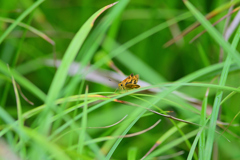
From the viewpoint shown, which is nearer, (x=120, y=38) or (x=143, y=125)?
(x=143, y=125)

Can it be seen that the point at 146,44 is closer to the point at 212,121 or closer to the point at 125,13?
the point at 125,13

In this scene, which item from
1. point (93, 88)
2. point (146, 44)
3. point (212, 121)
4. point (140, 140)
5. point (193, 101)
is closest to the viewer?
point (212, 121)

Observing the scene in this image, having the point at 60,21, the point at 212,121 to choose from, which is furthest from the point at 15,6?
the point at 212,121

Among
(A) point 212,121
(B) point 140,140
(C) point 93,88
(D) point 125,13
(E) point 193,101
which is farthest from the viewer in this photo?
(D) point 125,13

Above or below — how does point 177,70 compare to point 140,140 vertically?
above

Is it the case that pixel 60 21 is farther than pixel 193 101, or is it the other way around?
pixel 60 21

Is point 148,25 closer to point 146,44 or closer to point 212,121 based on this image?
point 146,44

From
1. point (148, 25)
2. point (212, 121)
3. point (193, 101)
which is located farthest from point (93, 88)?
point (212, 121)

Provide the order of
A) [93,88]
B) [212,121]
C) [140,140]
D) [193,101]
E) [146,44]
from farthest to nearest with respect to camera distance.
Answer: [146,44] < [93,88] < [140,140] < [193,101] < [212,121]

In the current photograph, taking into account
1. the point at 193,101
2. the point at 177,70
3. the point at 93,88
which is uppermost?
the point at 177,70

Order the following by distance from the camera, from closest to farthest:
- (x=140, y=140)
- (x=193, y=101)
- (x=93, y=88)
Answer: (x=193, y=101) < (x=140, y=140) < (x=93, y=88)
